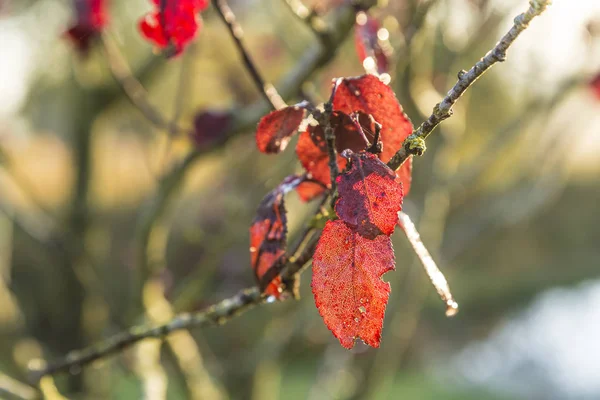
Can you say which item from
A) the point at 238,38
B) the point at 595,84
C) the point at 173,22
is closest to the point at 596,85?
the point at 595,84

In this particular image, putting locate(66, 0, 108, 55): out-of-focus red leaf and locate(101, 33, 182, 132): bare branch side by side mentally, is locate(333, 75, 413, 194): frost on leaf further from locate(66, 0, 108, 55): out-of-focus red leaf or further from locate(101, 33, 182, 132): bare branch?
locate(66, 0, 108, 55): out-of-focus red leaf

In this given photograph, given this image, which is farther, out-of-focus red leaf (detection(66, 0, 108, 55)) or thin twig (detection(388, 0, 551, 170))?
out-of-focus red leaf (detection(66, 0, 108, 55))

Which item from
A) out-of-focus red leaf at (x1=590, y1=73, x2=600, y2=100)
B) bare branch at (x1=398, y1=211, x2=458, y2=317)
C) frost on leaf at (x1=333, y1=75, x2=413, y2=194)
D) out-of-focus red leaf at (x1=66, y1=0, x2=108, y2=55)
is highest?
out-of-focus red leaf at (x1=66, y1=0, x2=108, y2=55)

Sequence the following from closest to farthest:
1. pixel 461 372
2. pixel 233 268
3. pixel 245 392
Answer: pixel 245 392
pixel 233 268
pixel 461 372

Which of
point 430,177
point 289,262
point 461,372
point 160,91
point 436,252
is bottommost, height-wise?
point 289,262

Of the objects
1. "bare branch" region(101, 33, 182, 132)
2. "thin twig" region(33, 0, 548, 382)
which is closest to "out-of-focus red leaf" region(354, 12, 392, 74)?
"thin twig" region(33, 0, 548, 382)

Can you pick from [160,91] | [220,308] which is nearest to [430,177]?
[220,308]

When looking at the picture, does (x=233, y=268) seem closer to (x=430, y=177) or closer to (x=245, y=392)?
(x=245, y=392)
